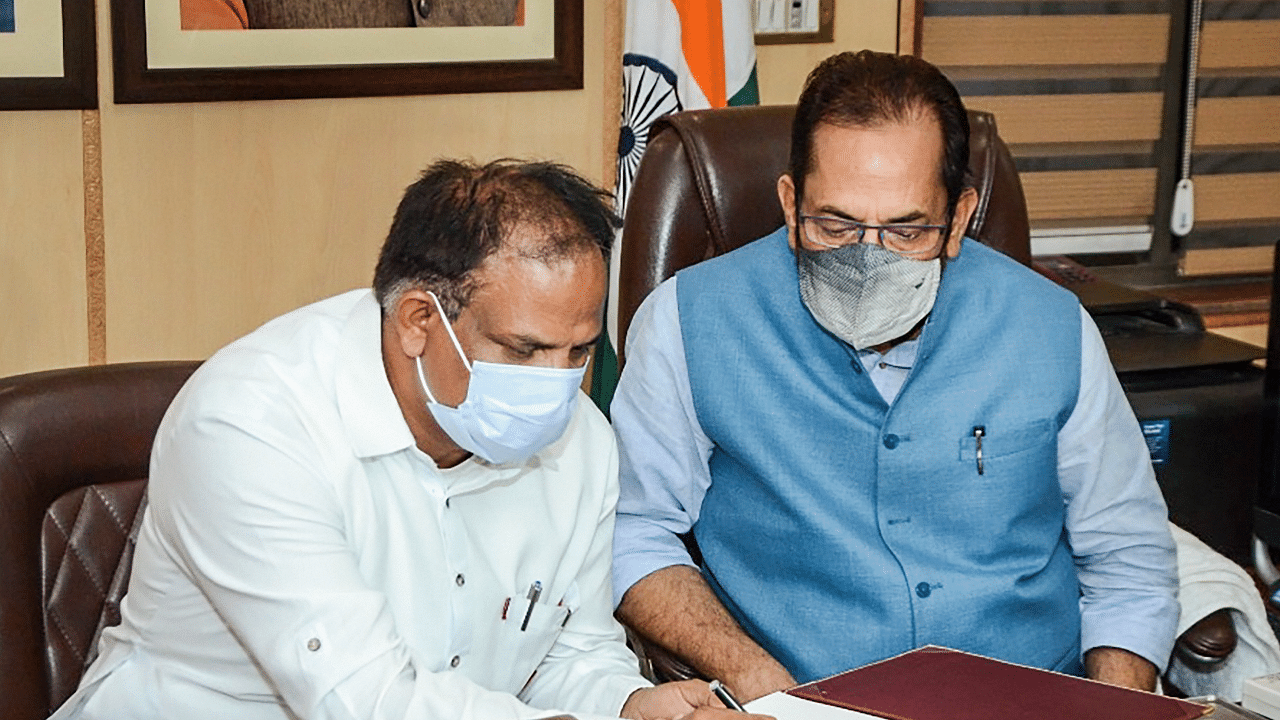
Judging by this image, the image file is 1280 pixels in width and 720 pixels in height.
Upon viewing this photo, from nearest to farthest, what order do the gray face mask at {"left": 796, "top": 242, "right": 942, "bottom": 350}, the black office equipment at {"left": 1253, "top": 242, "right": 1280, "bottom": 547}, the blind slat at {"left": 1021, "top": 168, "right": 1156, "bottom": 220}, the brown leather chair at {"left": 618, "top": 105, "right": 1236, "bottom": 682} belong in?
the gray face mask at {"left": 796, "top": 242, "right": 942, "bottom": 350}, the brown leather chair at {"left": 618, "top": 105, "right": 1236, "bottom": 682}, the black office equipment at {"left": 1253, "top": 242, "right": 1280, "bottom": 547}, the blind slat at {"left": 1021, "top": 168, "right": 1156, "bottom": 220}

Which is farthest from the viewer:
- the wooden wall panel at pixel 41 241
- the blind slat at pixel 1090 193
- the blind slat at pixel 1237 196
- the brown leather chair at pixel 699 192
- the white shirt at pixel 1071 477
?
the blind slat at pixel 1237 196

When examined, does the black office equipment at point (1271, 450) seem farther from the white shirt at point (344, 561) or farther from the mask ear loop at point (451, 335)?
the mask ear loop at point (451, 335)

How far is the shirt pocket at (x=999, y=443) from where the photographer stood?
2082 millimetres

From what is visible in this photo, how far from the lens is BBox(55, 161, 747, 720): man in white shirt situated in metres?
1.62

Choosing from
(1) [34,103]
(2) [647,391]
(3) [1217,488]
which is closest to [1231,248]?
(3) [1217,488]

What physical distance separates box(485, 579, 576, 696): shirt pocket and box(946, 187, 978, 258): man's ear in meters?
0.67

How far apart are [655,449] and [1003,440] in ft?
1.48

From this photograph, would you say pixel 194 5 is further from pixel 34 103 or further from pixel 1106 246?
pixel 1106 246

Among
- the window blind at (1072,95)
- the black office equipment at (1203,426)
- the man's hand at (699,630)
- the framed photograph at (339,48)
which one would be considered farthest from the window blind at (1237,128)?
the man's hand at (699,630)

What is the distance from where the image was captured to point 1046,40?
396 centimetres

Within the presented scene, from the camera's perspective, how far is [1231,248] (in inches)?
167

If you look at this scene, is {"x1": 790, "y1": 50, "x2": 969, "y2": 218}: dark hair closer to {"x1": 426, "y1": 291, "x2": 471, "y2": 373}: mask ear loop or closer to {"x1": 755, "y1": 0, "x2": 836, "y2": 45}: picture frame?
{"x1": 426, "y1": 291, "x2": 471, "y2": 373}: mask ear loop

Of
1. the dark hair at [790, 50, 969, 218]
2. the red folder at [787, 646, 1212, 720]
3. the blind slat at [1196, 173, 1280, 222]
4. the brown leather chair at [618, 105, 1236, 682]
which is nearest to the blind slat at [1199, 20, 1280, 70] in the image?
the blind slat at [1196, 173, 1280, 222]

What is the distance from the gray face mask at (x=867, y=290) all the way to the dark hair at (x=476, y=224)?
1.27ft
